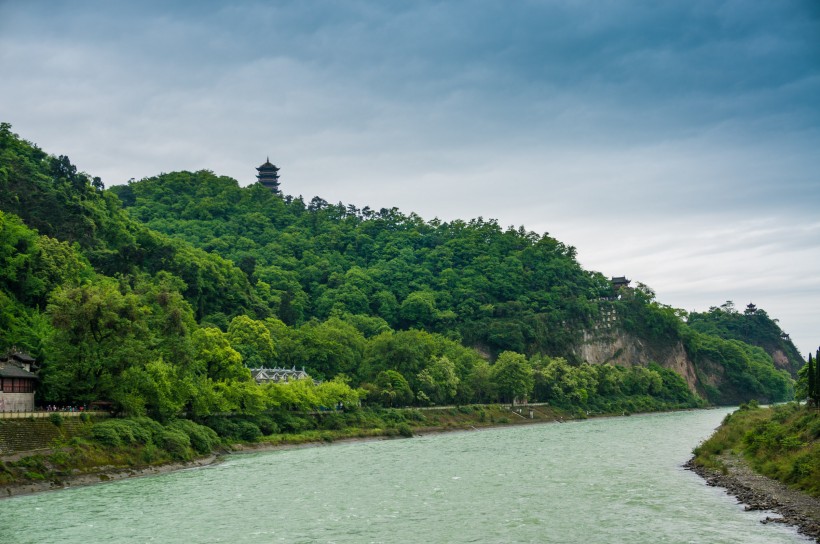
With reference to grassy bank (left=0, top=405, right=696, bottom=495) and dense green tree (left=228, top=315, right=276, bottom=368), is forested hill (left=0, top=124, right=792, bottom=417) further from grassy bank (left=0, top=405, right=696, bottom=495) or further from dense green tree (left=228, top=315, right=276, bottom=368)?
grassy bank (left=0, top=405, right=696, bottom=495)

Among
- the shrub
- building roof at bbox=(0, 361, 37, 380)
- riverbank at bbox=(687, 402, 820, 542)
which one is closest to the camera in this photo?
riverbank at bbox=(687, 402, 820, 542)

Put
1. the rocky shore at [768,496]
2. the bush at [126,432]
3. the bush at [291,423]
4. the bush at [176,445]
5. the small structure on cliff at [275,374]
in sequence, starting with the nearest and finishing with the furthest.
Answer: the rocky shore at [768,496] → the bush at [126,432] → the bush at [176,445] → the bush at [291,423] → the small structure on cliff at [275,374]

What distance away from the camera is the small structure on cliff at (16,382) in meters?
56.0

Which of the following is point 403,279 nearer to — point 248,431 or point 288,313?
point 288,313

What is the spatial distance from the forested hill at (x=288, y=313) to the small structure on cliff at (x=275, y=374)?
197 inches

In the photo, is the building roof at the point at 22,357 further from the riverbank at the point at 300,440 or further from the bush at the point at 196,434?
the riverbank at the point at 300,440

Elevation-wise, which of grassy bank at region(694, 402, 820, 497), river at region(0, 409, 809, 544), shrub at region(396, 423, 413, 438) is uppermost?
grassy bank at region(694, 402, 820, 497)

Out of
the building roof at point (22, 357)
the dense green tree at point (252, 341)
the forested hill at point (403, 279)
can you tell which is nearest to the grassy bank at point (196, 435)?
the building roof at point (22, 357)

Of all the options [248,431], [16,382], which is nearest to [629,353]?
[248,431]

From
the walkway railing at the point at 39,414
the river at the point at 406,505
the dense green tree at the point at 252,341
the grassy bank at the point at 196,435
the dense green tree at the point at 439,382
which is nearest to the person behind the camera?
the river at the point at 406,505

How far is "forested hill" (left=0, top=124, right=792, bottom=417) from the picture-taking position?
213 ft

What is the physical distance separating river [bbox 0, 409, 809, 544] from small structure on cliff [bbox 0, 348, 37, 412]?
39.4 ft

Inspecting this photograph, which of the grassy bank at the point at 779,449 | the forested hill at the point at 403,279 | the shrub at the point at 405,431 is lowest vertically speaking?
the shrub at the point at 405,431

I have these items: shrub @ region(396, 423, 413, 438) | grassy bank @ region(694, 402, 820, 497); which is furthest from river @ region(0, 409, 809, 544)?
shrub @ region(396, 423, 413, 438)
